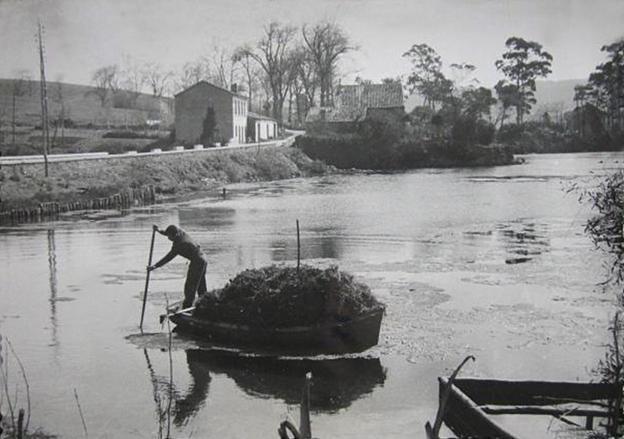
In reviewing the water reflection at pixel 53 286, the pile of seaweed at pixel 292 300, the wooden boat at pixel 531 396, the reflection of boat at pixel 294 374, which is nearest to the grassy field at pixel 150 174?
the water reflection at pixel 53 286

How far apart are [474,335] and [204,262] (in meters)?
5.30

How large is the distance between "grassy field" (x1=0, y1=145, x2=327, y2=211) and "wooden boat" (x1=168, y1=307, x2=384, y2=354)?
25758mm

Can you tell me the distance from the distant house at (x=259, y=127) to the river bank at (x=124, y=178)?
40.9 ft

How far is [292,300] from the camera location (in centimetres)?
1164

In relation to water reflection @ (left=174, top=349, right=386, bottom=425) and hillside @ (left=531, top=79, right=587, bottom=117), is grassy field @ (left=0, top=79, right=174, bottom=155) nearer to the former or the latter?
water reflection @ (left=174, top=349, right=386, bottom=425)

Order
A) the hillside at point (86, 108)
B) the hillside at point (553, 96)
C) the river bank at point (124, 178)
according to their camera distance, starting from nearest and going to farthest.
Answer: the river bank at point (124, 178)
the hillside at point (86, 108)
the hillside at point (553, 96)

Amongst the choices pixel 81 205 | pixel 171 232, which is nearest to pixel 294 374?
pixel 171 232

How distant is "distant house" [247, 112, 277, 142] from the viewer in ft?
251

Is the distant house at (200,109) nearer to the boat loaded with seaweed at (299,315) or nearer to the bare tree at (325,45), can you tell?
the bare tree at (325,45)

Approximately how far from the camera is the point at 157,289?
680 inches

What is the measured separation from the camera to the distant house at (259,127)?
251 ft

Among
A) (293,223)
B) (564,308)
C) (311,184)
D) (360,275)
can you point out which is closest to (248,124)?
(311,184)

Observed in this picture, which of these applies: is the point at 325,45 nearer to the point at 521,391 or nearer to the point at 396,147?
the point at 396,147

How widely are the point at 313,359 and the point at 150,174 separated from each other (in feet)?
123
